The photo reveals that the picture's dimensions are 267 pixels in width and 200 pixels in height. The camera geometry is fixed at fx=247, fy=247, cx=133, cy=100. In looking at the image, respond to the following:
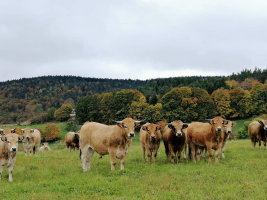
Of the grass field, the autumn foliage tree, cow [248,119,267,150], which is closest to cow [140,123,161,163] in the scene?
the grass field

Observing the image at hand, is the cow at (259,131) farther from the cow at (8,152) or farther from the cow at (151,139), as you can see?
the cow at (8,152)

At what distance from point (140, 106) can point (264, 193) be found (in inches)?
2682

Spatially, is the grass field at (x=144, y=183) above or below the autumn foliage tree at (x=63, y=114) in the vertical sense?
above

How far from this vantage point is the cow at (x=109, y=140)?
12422 millimetres

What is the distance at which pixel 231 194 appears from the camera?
887 centimetres

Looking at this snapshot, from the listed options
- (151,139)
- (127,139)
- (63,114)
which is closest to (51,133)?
(63,114)

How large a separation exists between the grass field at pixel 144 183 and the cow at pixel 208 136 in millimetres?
1245

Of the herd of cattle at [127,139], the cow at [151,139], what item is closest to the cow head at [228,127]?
the herd of cattle at [127,139]

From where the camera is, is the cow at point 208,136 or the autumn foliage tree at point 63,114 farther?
the autumn foliage tree at point 63,114

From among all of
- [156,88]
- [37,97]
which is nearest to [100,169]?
[156,88]

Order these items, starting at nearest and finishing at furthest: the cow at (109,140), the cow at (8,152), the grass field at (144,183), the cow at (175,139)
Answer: the grass field at (144,183) → the cow at (8,152) → the cow at (109,140) → the cow at (175,139)

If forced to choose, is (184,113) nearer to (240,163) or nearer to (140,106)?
(140,106)

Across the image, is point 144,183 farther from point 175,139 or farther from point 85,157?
point 175,139

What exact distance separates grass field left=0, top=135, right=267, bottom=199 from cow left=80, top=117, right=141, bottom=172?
88cm
